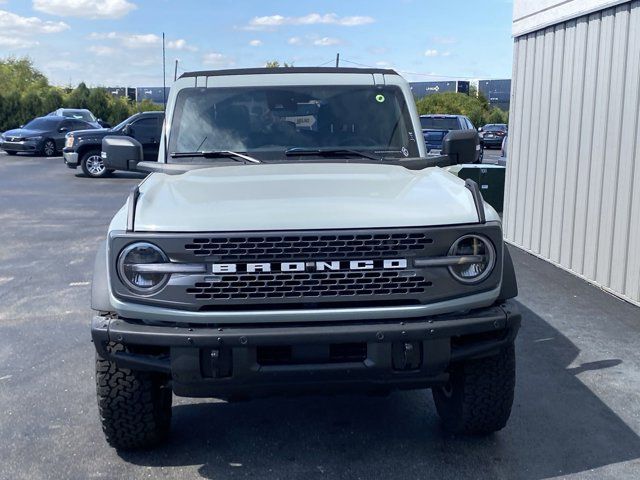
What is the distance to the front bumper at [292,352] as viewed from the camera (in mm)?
3510

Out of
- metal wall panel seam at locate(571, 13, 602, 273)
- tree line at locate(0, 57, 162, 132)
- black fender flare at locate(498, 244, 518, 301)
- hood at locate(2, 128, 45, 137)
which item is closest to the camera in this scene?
black fender flare at locate(498, 244, 518, 301)

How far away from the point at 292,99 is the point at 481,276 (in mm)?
2220

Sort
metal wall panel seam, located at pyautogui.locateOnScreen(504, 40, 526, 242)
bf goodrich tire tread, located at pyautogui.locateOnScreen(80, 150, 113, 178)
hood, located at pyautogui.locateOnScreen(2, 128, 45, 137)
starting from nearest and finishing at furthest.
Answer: metal wall panel seam, located at pyautogui.locateOnScreen(504, 40, 526, 242)
bf goodrich tire tread, located at pyautogui.locateOnScreen(80, 150, 113, 178)
hood, located at pyautogui.locateOnScreen(2, 128, 45, 137)

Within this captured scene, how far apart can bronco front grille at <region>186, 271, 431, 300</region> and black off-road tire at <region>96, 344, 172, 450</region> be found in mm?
683

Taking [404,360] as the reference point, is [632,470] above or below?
below

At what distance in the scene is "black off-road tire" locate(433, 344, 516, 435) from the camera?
13.2ft

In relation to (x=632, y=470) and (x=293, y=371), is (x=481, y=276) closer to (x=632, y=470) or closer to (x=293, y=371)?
(x=293, y=371)

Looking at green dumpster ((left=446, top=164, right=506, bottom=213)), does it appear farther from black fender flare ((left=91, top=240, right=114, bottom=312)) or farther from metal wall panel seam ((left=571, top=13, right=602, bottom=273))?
black fender flare ((left=91, top=240, right=114, bottom=312))

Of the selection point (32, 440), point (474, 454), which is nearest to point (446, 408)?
point (474, 454)

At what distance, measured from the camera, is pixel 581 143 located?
28.7 ft

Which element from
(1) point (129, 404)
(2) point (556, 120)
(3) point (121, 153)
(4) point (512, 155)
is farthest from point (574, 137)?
(1) point (129, 404)

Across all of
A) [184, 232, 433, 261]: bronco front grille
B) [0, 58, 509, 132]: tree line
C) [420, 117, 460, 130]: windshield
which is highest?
[0, 58, 509, 132]: tree line

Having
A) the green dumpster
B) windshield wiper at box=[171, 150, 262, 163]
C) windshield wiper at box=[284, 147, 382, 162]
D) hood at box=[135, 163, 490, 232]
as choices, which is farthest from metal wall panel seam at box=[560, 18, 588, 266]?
windshield wiper at box=[171, 150, 262, 163]

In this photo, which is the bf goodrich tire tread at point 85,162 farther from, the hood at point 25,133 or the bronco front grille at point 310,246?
the bronco front grille at point 310,246
